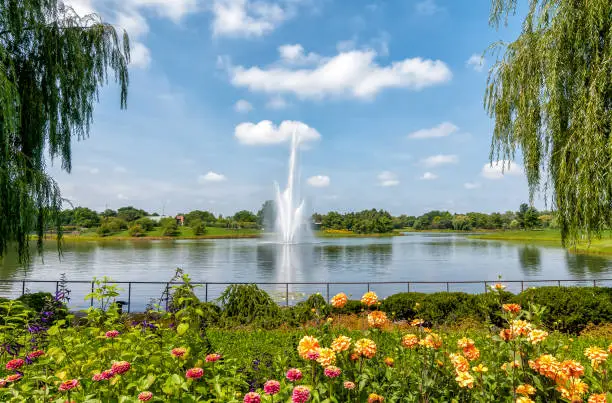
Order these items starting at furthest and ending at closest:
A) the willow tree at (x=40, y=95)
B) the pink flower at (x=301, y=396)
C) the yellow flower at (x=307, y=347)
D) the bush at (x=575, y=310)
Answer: the bush at (x=575, y=310) < the willow tree at (x=40, y=95) < the yellow flower at (x=307, y=347) < the pink flower at (x=301, y=396)

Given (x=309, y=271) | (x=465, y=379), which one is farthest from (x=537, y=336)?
(x=309, y=271)

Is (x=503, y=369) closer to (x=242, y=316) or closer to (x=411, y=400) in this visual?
(x=411, y=400)

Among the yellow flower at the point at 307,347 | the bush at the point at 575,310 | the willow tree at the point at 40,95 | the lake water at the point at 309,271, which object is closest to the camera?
the yellow flower at the point at 307,347

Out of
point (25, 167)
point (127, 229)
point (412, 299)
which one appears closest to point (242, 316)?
point (412, 299)

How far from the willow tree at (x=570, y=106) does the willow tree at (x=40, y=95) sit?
37.3ft

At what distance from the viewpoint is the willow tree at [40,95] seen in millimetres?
7598

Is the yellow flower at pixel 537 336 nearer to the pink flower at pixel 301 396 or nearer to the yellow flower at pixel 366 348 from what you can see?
the yellow flower at pixel 366 348

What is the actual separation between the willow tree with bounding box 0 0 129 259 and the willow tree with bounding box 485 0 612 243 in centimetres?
1136

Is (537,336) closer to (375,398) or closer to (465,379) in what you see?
(465,379)

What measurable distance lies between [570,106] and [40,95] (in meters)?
13.1

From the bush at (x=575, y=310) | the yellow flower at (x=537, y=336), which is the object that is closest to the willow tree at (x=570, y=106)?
the bush at (x=575, y=310)

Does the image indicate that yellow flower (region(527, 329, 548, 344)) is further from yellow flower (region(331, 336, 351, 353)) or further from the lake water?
the lake water

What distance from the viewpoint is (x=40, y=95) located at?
8.80 m

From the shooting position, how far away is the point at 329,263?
33312mm
